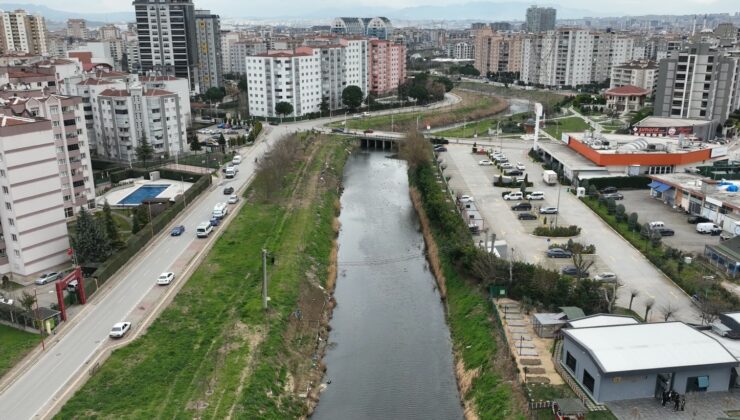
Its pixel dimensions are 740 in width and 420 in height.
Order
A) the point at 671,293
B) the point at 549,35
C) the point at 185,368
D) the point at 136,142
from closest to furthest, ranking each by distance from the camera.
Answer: the point at 185,368 → the point at 671,293 → the point at 136,142 → the point at 549,35

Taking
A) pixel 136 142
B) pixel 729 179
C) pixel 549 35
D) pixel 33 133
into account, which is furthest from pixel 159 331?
pixel 549 35

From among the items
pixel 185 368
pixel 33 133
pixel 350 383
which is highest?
pixel 33 133

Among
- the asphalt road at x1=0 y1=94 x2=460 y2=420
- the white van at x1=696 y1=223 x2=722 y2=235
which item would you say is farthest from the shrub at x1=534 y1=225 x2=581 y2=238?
the asphalt road at x1=0 y1=94 x2=460 y2=420

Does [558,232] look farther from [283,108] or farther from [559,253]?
[283,108]

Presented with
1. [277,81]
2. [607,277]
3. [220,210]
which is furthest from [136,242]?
[277,81]

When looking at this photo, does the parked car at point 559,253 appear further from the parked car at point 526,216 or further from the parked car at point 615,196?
the parked car at point 615,196

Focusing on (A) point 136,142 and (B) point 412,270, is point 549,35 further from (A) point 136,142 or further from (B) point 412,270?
(B) point 412,270
